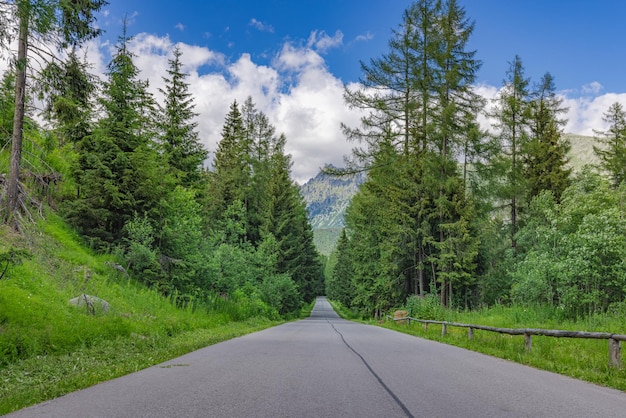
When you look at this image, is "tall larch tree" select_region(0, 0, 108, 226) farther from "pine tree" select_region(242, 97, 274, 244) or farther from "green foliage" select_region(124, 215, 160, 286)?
"pine tree" select_region(242, 97, 274, 244)

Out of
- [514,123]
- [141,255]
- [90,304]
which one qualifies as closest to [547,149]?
[514,123]

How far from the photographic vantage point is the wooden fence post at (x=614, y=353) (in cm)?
784

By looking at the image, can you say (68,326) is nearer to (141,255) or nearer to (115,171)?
(141,255)

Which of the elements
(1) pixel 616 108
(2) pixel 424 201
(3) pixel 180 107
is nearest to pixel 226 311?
(2) pixel 424 201

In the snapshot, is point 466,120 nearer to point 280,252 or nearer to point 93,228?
point 93,228

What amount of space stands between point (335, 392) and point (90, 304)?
9.70 metres

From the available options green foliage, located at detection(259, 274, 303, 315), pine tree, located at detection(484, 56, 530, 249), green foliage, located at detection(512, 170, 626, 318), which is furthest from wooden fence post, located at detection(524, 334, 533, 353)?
green foliage, located at detection(259, 274, 303, 315)

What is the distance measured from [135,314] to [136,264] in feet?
17.8

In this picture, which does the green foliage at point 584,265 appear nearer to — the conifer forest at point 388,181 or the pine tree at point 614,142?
the conifer forest at point 388,181

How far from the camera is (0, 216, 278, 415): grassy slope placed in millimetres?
6996

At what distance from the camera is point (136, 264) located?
761 inches

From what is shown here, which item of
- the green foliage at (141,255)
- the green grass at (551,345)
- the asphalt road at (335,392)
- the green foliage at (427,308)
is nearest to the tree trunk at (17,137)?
the asphalt road at (335,392)

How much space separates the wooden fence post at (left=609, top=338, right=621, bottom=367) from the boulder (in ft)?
42.0

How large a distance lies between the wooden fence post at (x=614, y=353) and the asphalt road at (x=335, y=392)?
1346 millimetres
